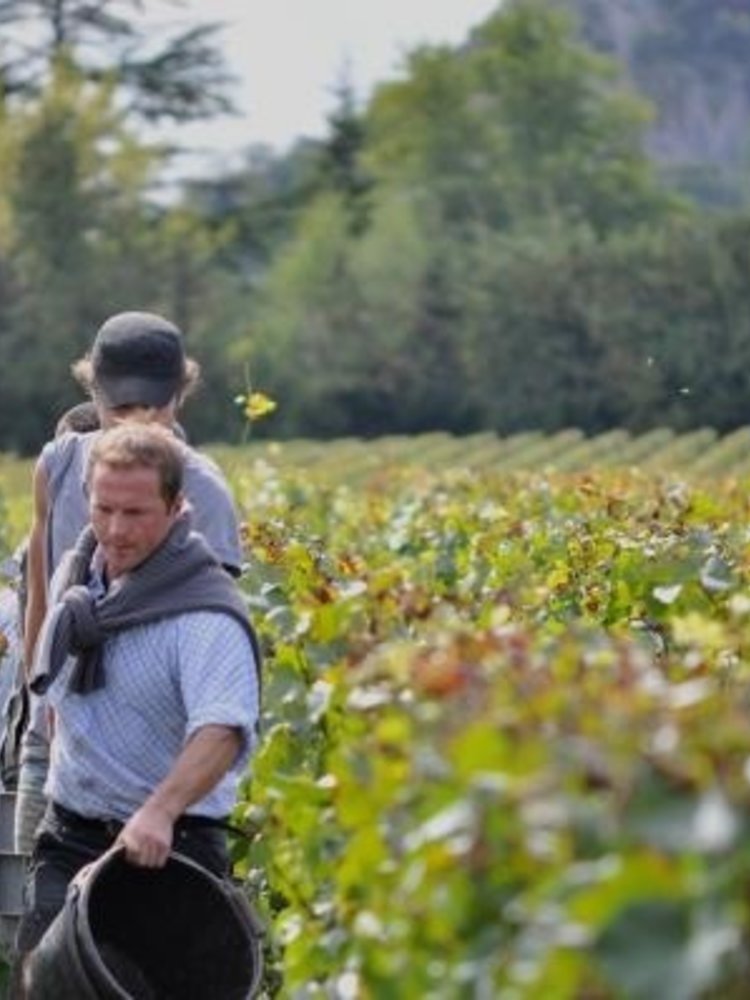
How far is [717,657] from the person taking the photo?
619 cm

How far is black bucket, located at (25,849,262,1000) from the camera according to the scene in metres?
6.39

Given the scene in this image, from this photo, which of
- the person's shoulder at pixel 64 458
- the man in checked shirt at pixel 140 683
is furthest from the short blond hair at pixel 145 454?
the person's shoulder at pixel 64 458

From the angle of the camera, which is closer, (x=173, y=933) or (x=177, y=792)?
(x=177, y=792)

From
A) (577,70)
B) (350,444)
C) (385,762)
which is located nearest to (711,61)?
(577,70)

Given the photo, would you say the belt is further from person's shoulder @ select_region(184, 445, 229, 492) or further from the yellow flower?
the yellow flower

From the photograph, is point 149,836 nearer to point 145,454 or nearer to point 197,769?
point 197,769

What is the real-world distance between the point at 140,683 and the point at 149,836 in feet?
1.47

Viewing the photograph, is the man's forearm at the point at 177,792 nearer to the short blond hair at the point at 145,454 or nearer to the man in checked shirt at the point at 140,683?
the man in checked shirt at the point at 140,683

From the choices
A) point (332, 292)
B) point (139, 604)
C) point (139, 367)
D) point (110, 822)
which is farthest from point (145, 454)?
point (332, 292)

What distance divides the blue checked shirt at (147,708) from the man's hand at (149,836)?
0.60 ft

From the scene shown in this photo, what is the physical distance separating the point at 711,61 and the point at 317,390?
12468 centimetres

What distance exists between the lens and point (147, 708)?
6.33 meters

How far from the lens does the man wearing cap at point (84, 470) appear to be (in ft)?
23.0

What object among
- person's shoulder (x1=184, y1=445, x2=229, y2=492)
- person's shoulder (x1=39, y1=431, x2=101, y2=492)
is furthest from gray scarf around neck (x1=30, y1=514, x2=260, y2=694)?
person's shoulder (x1=39, y1=431, x2=101, y2=492)
